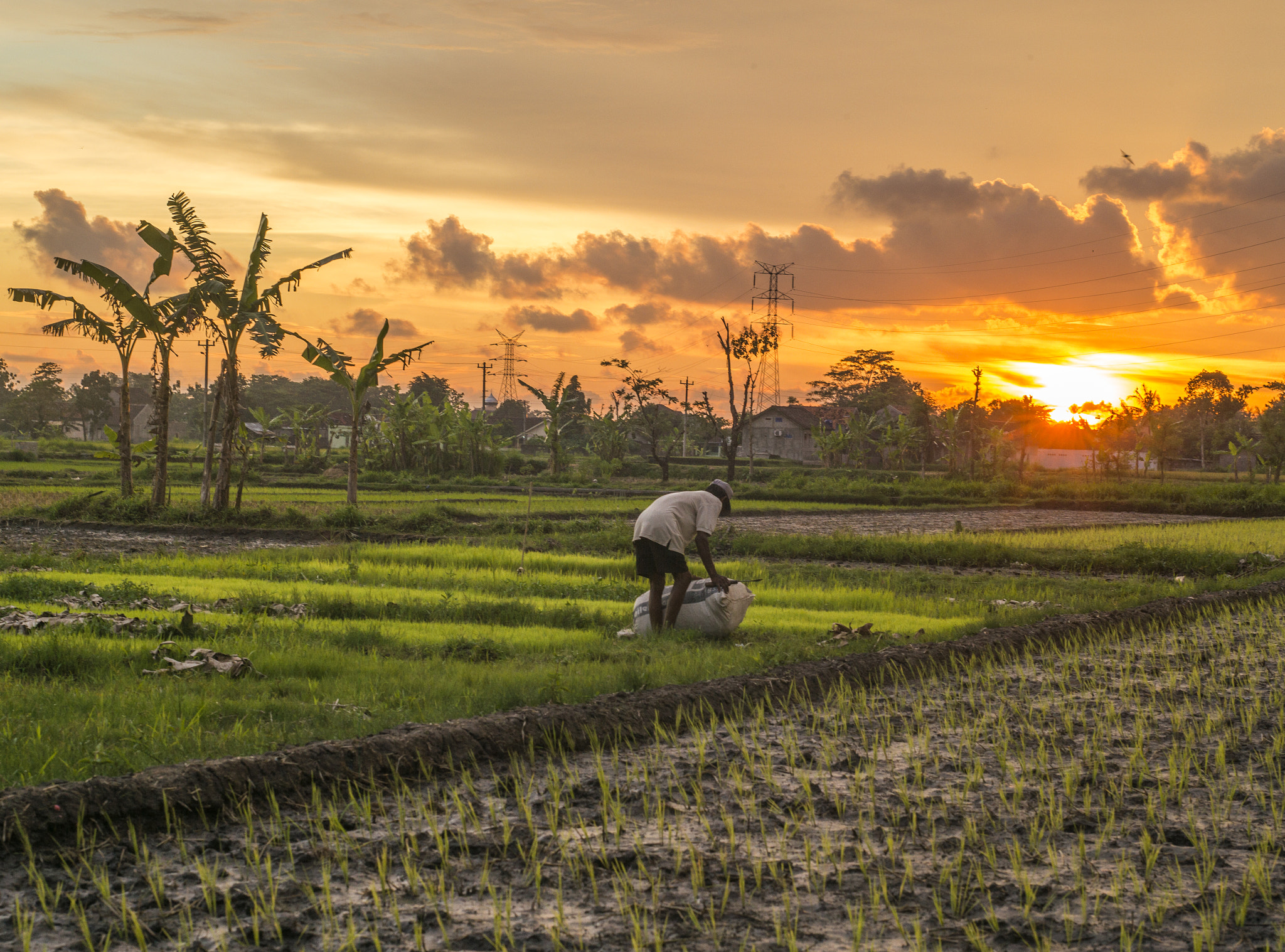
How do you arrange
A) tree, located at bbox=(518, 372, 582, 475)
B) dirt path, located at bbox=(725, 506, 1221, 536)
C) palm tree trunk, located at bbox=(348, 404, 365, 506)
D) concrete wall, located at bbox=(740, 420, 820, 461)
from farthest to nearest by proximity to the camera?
concrete wall, located at bbox=(740, 420, 820, 461) → tree, located at bbox=(518, 372, 582, 475) → palm tree trunk, located at bbox=(348, 404, 365, 506) → dirt path, located at bbox=(725, 506, 1221, 536)

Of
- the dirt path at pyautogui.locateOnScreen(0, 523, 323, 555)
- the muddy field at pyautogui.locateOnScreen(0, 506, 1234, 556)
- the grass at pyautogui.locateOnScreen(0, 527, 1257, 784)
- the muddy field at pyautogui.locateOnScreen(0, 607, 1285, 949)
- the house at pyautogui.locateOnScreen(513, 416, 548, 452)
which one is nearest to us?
the muddy field at pyautogui.locateOnScreen(0, 607, 1285, 949)

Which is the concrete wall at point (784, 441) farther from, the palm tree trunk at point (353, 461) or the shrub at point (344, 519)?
the shrub at point (344, 519)

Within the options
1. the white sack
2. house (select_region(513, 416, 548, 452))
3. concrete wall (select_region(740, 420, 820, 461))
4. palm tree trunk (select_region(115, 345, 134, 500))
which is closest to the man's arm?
the white sack

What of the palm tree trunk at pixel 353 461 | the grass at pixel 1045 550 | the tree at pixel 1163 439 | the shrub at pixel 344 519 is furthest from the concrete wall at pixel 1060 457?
the shrub at pixel 344 519

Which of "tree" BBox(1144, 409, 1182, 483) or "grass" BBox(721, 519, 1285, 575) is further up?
"tree" BBox(1144, 409, 1182, 483)

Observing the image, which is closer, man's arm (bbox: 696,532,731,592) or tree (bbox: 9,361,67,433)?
man's arm (bbox: 696,532,731,592)

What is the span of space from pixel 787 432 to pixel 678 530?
69080mm

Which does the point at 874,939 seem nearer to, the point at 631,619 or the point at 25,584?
the point at 631,619

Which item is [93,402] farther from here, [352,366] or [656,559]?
[656,559]

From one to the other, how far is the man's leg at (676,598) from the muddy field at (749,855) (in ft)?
7.53

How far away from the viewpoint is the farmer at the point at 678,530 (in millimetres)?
8461

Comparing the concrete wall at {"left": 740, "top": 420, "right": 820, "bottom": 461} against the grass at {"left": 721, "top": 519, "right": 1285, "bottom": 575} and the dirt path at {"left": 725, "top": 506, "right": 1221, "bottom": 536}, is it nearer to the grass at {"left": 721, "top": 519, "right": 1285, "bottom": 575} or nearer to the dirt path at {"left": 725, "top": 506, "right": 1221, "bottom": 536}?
the dirt path at {"left": 725, "top": 506, "right": 1221, "bottom": 536}

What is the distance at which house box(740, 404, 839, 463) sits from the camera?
75375 mm

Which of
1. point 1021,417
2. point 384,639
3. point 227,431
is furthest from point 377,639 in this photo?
point 1021,417
